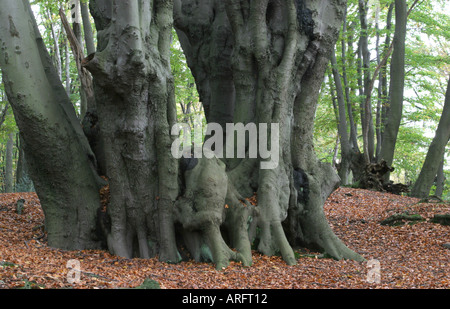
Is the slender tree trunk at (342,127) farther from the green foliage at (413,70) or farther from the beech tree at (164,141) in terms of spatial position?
the beech tree at (164,141)

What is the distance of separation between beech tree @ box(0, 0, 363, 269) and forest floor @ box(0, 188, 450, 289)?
360 millimetres

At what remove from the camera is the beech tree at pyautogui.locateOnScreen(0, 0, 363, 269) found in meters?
5.97

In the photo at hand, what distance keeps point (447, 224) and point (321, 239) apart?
2.88m

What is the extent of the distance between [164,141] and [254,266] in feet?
6.65

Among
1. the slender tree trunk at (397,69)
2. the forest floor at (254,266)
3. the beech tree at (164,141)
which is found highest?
the slender tree trunk at (397,69)

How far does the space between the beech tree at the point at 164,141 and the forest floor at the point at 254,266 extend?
36 cm

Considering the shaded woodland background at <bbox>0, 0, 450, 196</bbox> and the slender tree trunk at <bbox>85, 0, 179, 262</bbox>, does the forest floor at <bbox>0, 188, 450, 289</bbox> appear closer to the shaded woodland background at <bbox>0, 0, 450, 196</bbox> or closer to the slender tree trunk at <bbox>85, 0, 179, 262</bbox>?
the slender tree trunk at <bbox>85, 0, 179, 262</bbox>

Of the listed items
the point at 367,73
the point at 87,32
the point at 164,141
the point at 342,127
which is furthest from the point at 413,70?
the point at 164,141

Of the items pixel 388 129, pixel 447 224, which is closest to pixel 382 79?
pixel 388 129

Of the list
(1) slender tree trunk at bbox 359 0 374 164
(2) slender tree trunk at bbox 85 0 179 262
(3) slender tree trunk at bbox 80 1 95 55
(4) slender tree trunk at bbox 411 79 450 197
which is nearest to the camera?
(2) slender tree trunk at bbox 85 0 179 262

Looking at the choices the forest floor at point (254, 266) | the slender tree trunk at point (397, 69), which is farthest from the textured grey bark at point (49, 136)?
the slender tree trunk at point (397, 69)

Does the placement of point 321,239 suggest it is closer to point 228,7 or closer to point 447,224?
point 447,224

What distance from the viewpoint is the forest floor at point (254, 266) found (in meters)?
4.43

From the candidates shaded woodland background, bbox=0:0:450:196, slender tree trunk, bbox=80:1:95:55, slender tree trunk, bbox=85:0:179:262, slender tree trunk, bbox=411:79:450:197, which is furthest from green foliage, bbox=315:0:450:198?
slender tree trunk, bbox=85:0:179:262
